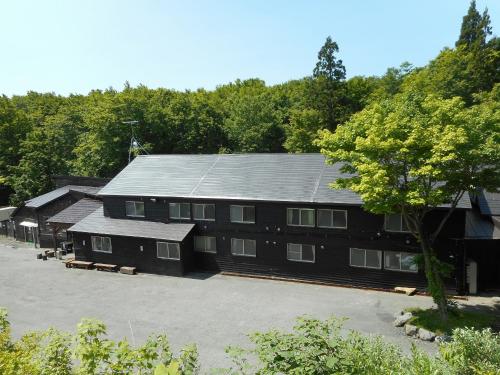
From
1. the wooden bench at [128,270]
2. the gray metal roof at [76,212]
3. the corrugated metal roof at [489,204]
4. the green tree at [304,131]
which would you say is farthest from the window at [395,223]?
the green tree at [304,131]

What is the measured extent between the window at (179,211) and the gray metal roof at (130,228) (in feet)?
2.02

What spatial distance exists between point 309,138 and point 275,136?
976 centimetres

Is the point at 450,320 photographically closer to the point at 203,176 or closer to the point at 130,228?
the point at 203,176

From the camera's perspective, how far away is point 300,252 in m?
25.1

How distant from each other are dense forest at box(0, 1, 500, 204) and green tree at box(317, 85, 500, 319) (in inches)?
1055

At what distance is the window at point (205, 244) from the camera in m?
27.5

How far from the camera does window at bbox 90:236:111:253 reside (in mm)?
29456

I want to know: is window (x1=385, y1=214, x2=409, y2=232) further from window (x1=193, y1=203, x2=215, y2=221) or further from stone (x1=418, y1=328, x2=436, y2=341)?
window (x1=193, y1=203, x2=215, y2=221)

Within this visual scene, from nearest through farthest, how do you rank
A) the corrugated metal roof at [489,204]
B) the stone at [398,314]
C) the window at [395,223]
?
the stone at [398,314] < the window at [395,223] < the corrugated metal roof at [489,204]

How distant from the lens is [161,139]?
53125 millimetres

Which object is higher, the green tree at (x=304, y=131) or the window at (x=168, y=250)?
the green tree at (x=304, y=131)

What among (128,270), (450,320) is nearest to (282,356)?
(450,320)

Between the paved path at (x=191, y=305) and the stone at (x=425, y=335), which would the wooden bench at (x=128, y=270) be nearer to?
the paved path at (x=191, y=305)

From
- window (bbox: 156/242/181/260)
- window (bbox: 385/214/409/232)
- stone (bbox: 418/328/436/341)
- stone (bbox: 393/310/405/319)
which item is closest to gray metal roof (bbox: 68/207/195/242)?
window (bbox: 156/242/181/260)
